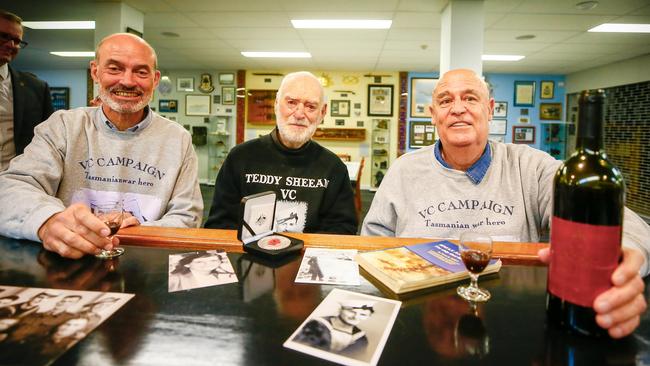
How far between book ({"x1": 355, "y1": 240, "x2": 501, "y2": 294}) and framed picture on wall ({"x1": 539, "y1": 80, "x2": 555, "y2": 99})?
9.59 metres

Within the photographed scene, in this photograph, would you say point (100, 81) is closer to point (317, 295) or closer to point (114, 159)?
point (114, 159)

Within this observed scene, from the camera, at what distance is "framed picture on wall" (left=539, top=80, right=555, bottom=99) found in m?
8.87

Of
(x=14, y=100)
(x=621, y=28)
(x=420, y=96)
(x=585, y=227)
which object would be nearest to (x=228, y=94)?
(x=420, y=96)

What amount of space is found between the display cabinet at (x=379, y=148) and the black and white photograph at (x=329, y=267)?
8257mm

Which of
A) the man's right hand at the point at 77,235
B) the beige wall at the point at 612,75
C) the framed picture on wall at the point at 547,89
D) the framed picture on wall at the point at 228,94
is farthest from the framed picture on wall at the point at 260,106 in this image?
the man's right hand at the point at 77,235

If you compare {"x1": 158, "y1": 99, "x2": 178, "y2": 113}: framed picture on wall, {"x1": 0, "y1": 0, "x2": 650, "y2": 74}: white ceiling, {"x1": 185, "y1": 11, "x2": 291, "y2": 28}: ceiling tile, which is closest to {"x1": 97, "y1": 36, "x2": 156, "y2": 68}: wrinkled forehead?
{"x1": 0, "y1": 0, "x2": 650, "y2": 74}: white ceiling

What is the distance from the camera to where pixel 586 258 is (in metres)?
0.59

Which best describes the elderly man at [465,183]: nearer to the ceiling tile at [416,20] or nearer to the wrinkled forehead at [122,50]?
the wrinkled forehead at [122,50]

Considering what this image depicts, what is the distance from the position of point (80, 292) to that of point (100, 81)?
4.45 feet

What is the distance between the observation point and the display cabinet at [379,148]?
9219mm

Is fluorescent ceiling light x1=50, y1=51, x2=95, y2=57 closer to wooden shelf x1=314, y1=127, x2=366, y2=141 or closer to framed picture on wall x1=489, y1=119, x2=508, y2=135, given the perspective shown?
wooden shelf x1=314, y1=127, x2=366, y2=141

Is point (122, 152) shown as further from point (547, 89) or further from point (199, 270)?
point (547, 89)

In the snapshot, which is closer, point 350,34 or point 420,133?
point 350,34

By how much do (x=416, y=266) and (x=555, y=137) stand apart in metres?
9.84
